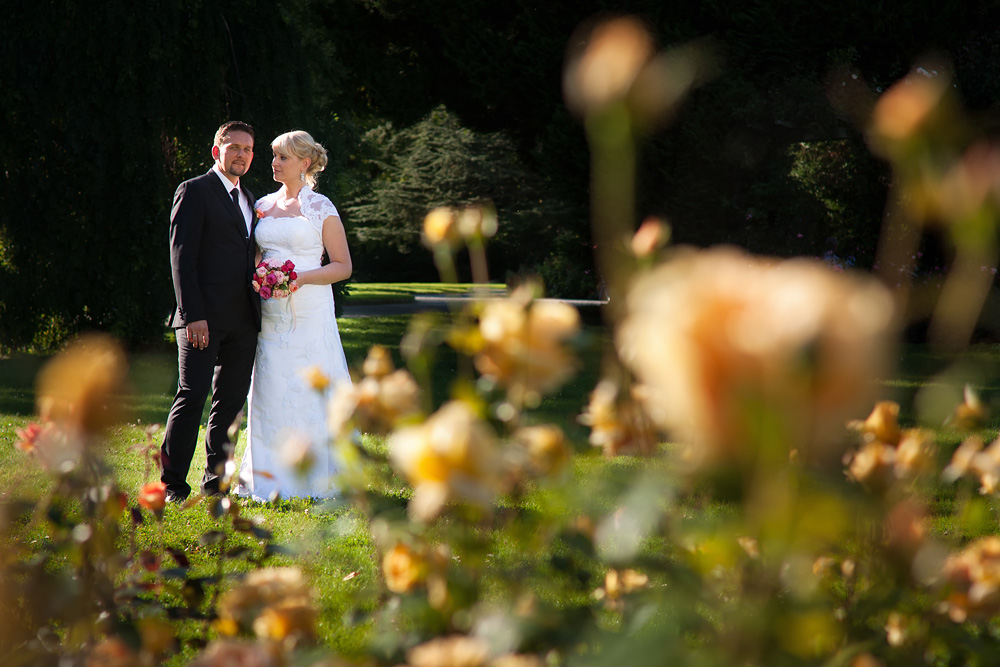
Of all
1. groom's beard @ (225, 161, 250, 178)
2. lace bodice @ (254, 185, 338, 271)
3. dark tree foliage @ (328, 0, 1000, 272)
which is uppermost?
dark tree foliage @ (328, 0, 1000, 272)

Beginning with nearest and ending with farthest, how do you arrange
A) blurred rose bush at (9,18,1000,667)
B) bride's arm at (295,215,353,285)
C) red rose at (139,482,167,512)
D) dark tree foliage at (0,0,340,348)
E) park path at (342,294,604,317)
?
blurred rose bush at (9,18,1000,667), red rose at (139,482,167,512), bride's arm at (295,215,353,285), dark tree foliage at (0,0,340,348), park path at (342,294,604,317)

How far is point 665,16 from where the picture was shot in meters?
9.77

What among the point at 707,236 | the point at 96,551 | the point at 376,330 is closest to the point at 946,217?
the point at 96,551

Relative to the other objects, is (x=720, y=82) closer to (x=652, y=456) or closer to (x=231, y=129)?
(x=231, y=129)

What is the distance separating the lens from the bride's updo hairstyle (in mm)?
4043

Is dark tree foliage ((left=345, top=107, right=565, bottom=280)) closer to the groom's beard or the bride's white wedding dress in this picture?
the bride's white wedding dress

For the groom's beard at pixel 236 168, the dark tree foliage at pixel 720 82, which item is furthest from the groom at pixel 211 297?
the dark tree foliage at pixel 720 82

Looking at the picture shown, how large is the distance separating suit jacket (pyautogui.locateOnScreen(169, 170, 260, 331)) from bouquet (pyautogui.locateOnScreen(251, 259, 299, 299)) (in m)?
0.10

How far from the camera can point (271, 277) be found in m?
4.02

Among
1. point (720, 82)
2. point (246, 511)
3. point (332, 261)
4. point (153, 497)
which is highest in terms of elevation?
point (720, 82)

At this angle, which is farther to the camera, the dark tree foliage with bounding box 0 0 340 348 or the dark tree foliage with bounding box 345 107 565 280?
the dark tree foliage with bounding box 345 107 565 280

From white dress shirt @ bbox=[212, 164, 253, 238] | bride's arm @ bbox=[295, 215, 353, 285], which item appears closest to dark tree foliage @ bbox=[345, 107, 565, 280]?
bride's arm @ bbox=[295, 215, 353, 285]

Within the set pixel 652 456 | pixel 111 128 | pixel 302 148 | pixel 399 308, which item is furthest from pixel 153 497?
pixel 399 308

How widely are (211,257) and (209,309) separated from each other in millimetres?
233
